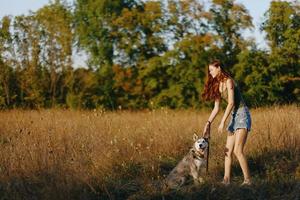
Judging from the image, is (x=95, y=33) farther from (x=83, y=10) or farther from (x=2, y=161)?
(x=2, y=161)

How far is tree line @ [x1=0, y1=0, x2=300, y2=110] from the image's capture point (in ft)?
95.3

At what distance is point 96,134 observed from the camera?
40.7 feet

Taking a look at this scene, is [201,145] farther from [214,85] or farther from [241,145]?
[214,85]

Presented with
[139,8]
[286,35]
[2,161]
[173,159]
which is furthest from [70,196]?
[139,8]

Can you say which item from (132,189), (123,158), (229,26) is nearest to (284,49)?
(229,26)

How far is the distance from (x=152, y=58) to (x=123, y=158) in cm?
2103

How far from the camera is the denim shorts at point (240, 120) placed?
31.3 ft

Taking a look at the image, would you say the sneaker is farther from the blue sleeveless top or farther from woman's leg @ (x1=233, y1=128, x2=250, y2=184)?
the blue sleeveless top

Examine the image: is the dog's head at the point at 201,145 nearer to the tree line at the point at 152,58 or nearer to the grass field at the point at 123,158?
the grass field at the point at 123,158

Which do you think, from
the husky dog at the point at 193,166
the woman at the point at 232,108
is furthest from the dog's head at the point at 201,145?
the woman at the point at 232,108

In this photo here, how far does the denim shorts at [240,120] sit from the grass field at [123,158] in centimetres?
90

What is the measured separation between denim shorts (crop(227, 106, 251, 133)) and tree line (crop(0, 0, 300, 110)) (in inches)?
723

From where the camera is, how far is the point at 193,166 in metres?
9.80

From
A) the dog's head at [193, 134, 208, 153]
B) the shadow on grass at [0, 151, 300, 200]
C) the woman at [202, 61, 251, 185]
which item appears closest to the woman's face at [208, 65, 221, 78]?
the woman at [202, 61, 251, 185]
